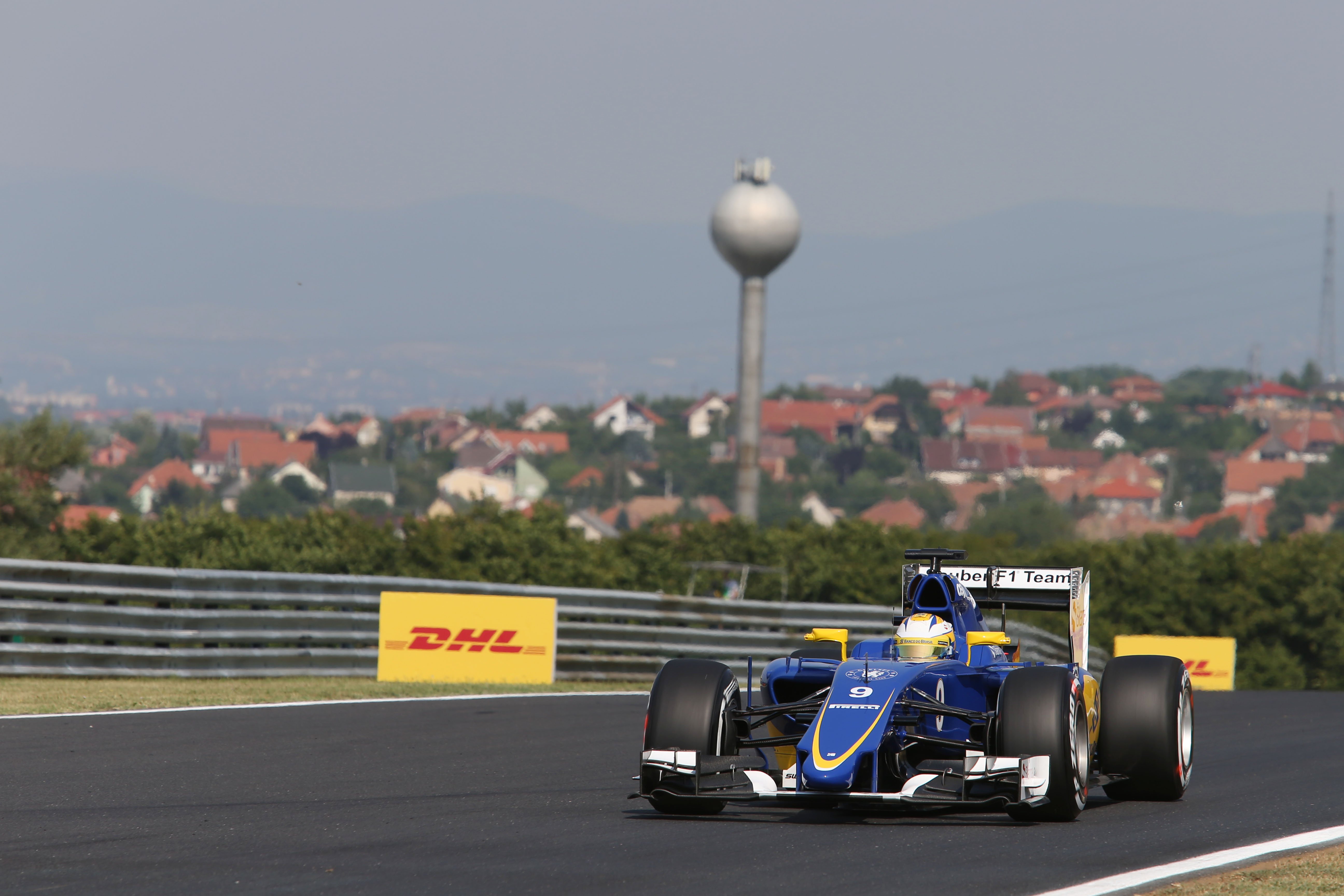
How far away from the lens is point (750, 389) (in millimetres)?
71250

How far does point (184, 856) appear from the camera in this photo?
7.18m

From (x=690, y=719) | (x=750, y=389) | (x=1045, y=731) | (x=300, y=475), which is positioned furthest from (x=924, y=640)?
(x=300, y=475)

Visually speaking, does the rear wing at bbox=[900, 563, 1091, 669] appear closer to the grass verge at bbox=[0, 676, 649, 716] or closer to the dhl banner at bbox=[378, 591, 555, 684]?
the grass verge at bbox=[0, 676, 649, 716]

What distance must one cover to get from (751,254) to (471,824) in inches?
2415

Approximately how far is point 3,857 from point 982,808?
439 centimetres

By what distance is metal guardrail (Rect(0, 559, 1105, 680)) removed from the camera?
50.6 ft

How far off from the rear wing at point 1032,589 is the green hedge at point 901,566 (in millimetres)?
35803

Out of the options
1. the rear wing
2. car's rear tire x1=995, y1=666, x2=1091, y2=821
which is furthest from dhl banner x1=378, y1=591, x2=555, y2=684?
car's rear tire x1=995, y1=666, x2=1091, y2=821

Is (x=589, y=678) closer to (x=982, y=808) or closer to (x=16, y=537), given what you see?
(x=982, y=808)

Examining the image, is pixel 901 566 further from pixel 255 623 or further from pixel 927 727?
pixel 927 727

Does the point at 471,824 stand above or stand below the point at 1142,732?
below

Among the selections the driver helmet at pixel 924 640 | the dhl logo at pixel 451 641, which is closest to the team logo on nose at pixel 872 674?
the driver helmet at pixel 924 640

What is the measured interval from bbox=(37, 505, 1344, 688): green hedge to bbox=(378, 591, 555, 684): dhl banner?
2845cm

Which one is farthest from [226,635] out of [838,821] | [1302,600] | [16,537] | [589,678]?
[1302,600]
